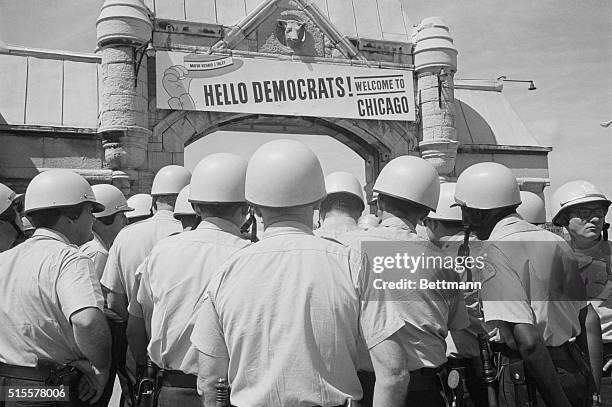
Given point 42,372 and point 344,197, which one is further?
point 344,197

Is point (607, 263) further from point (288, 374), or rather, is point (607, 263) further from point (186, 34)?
point (186, 34)

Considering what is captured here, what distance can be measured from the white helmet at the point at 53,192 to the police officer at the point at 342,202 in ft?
6.04

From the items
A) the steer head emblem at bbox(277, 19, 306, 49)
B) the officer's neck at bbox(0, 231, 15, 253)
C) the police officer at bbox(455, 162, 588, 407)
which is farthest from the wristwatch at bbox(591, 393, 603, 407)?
the steer head emblem at bbox(277, 19, 306, 49)

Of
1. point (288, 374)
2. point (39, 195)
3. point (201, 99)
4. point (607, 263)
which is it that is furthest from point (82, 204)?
point (201, 99)

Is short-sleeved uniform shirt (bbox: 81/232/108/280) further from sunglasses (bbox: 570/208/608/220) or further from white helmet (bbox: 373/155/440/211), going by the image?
sunglasses (bbox: 570/208/608/220)

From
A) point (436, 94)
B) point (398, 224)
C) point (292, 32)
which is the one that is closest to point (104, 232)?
point (398, 224)

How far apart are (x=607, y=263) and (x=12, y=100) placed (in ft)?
39.0

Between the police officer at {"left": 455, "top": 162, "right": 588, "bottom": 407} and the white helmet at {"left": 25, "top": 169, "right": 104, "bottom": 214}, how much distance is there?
2129mm

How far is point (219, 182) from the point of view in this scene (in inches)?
133

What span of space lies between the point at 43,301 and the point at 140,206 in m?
3.49

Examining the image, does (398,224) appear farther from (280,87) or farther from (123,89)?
(280,87)

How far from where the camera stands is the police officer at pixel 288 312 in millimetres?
2123

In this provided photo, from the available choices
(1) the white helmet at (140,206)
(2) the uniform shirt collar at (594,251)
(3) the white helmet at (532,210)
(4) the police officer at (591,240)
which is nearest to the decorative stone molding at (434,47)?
(1) the white helmet at (140,206)

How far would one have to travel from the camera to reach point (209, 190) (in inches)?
133
